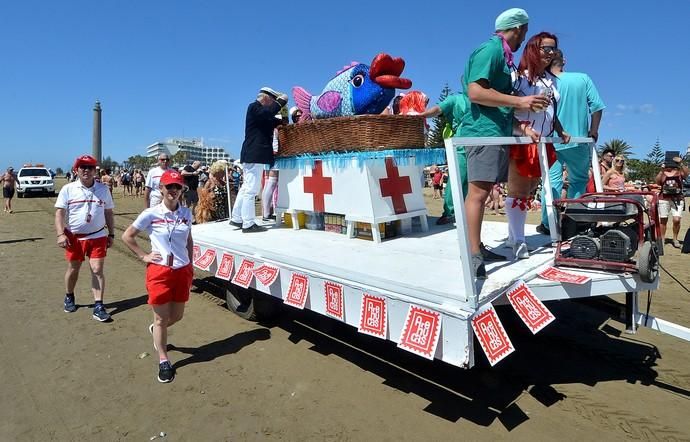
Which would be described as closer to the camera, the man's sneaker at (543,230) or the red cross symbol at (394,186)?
the man's sneaker at (543,230)

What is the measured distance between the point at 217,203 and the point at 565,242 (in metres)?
5.61

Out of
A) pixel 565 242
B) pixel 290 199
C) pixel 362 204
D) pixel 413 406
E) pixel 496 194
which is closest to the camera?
pixel 413 406

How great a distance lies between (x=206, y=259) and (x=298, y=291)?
153cm

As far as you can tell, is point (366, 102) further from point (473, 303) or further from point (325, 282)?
point (473, 303)

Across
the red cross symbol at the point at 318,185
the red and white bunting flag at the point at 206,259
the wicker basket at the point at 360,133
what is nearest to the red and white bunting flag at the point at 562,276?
the wicker basket at the point at 360,133

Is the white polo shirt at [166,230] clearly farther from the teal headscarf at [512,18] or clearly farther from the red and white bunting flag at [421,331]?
the teal headscarf at [512,18]

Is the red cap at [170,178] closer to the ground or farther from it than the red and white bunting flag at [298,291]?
farther from it

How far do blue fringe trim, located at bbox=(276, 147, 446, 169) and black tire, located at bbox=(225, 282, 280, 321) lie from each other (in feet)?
4.86

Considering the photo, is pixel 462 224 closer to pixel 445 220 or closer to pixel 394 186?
pixel 394 186

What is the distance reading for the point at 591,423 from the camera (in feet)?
8.27

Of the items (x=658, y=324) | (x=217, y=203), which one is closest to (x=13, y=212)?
(x=217, y=203)

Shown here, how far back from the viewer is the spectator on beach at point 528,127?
2.99 m

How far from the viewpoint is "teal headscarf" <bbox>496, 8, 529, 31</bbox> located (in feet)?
9.07

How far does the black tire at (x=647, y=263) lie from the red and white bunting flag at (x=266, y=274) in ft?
7.75
